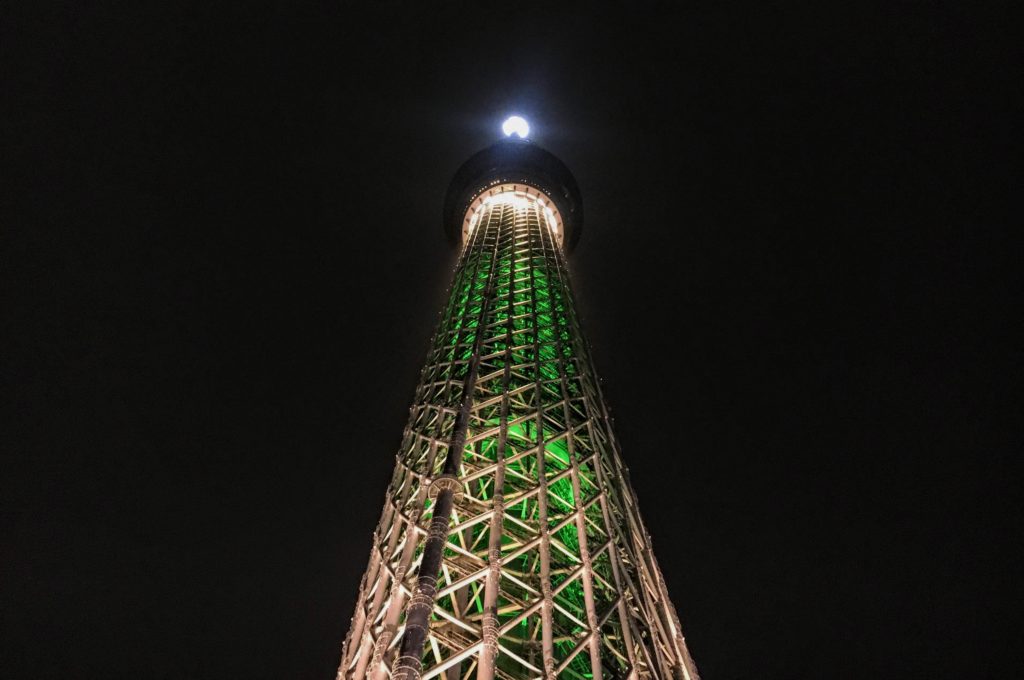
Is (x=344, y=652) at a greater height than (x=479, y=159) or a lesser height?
lesser

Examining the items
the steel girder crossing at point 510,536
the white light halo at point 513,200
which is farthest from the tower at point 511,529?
the white light halo at point 513,200

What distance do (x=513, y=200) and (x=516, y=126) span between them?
6.53m

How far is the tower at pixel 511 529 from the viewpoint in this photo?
419 inches

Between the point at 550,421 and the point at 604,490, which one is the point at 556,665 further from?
the point at 550,421

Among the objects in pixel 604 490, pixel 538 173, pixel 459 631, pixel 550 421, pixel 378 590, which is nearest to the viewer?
pixel 459 631

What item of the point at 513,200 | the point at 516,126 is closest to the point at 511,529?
the point at 513,200

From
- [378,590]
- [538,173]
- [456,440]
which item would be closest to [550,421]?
[456,440]

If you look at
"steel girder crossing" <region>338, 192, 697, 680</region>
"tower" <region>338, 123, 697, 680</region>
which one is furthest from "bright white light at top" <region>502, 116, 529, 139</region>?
"steel girder crossing" <region>338, 192, 697, 680</region>

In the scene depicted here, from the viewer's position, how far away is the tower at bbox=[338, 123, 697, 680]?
419 inches

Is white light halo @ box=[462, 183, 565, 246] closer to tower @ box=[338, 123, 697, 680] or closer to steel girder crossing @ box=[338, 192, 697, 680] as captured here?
tower @ box=[338, 123, 697, 680]

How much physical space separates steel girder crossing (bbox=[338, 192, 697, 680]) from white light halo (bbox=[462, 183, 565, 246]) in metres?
12.5

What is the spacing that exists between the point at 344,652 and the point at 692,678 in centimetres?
639

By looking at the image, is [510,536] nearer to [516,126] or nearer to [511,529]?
[511,529]

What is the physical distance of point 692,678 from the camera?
12555 mm
